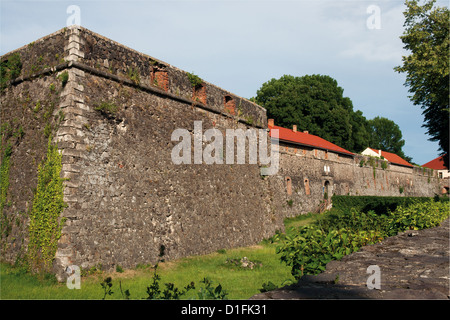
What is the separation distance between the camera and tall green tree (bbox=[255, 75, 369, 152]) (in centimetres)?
4244

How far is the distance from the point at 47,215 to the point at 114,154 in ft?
7.77

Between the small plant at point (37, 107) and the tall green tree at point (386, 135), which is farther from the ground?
the tall green tree at point (386, 135)

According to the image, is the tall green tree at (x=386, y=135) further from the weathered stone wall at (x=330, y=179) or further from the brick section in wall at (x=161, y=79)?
the brick section in wall at (x=161, y=79)

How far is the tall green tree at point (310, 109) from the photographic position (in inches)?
1671

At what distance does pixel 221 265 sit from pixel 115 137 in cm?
500

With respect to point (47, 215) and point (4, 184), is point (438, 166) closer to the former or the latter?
point (4, 184)

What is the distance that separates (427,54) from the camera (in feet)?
64.5

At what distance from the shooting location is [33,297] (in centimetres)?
779

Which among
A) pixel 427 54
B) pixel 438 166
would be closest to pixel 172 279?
pixel 427 54

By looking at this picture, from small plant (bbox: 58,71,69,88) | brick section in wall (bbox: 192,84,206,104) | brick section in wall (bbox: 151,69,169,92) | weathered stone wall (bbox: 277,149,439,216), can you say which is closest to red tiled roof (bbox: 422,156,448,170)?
weathered stone wall (bbox: 277,149,439,216)

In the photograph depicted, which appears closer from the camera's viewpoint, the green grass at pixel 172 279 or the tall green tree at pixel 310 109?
the green grass at pixel 172 279

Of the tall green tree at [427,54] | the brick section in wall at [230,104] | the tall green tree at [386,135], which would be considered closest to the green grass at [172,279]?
the brick section in wall at [230,104]

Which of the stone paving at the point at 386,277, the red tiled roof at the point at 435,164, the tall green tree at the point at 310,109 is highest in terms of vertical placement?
the tall green tree at the point at 310,109

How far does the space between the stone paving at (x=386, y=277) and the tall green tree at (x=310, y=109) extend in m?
36.8
